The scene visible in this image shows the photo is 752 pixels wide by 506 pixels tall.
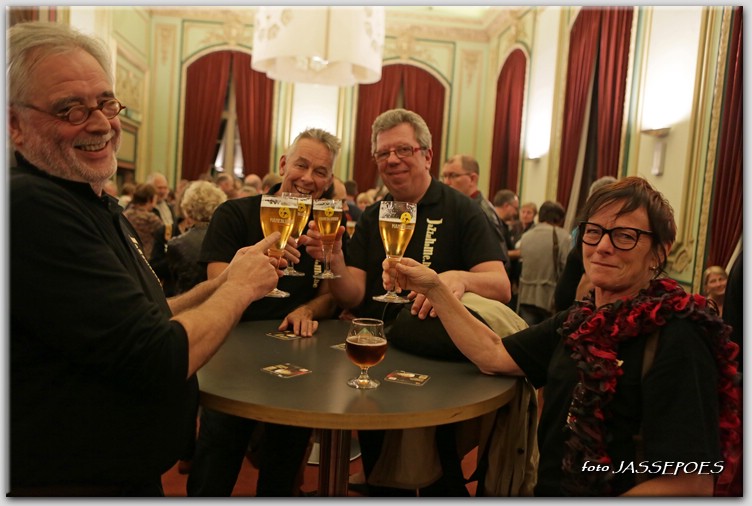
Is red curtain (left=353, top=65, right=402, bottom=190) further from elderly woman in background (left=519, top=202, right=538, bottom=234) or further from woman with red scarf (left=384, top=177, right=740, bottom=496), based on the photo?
woman with red scarf (left=384, top=177, right=740, bottom=496)

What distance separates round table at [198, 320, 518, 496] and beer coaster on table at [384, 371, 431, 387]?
0.02 meters

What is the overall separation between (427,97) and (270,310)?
989 cm

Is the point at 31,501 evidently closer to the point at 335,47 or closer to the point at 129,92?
the point at 335,47

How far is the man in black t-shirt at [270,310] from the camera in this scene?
1.98 m

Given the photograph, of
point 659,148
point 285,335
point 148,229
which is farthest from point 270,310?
point 659,148

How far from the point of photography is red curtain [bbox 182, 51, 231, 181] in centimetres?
1124

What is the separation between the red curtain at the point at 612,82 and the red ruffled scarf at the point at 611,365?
5.51 metres

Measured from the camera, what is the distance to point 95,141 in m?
1.23

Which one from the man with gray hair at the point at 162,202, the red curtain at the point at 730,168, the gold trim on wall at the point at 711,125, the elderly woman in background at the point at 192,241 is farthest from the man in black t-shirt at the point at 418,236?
the man with gray hair at the point at 162,202

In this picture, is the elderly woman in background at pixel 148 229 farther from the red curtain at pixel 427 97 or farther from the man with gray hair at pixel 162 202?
the red curtain at pixel 427 97

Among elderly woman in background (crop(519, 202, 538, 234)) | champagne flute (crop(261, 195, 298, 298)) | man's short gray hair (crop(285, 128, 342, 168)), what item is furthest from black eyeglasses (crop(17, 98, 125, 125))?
elderly woman in background (crop(519, 202, 538, 234))

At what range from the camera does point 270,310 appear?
2.24 metres

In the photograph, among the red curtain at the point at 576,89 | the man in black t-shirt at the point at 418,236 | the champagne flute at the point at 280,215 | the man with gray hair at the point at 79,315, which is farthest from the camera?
the red curtain at the point at 576,89

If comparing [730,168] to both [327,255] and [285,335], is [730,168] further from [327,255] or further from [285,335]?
[285,335]
